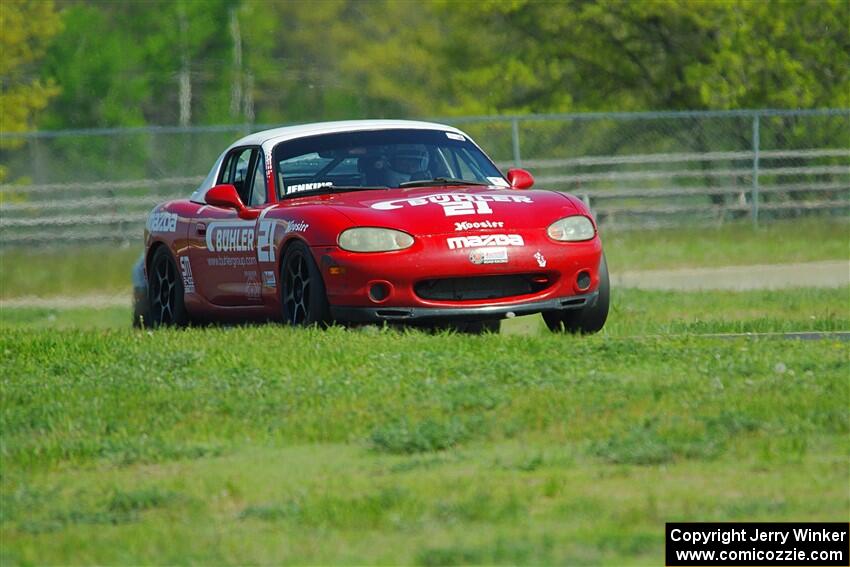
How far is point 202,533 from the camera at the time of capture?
5.09 m

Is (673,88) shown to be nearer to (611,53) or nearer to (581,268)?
(611,53)

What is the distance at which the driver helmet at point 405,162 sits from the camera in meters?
10.9

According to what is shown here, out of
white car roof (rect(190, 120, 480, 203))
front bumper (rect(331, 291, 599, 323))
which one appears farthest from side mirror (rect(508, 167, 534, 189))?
front bumper (rect(331, 291, 599, 323))

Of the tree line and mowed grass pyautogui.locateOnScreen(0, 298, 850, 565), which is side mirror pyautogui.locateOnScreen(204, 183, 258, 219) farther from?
the tree line

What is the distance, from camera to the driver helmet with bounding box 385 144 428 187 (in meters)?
10.9

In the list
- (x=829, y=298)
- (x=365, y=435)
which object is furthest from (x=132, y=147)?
(x=365, y=435)

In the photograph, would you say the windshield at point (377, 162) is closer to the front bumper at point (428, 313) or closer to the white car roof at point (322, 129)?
the white car roof at point (322, 129)

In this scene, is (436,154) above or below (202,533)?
above

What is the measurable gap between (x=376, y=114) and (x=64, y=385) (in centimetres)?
5368

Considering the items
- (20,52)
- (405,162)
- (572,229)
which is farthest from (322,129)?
(20,52)

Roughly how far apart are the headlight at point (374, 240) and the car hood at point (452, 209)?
0.04m

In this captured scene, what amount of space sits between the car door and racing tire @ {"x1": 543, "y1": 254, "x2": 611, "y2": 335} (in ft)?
6.06

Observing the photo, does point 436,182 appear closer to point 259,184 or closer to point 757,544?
point 259,184

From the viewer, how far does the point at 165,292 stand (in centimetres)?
1223
